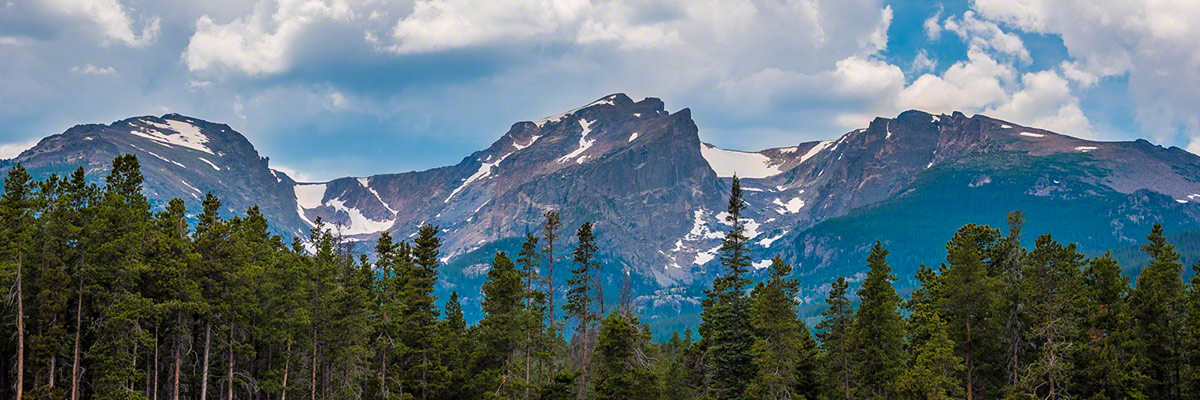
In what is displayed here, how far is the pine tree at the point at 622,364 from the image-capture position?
5712cm

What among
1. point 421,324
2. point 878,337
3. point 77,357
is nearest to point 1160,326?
point 878,337

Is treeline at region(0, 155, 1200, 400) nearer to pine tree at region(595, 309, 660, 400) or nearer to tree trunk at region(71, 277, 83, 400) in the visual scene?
pine tree at region(595, 309, 660, 400)

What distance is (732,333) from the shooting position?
59625 mm

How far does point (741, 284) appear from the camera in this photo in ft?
199

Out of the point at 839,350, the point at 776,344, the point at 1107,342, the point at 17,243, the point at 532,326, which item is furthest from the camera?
the point at 839,350

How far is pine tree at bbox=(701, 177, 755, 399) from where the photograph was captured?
2313 inches

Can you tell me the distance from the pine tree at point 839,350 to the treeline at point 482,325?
0.18 metres

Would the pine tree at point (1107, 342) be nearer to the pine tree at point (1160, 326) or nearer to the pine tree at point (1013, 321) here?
the pine tree at point (1160, 326)

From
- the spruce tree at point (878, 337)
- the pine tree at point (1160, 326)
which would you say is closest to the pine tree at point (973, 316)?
the spruce tree at point (878, 337)

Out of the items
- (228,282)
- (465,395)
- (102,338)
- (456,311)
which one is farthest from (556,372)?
(102,338)

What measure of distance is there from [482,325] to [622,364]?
12.2 m

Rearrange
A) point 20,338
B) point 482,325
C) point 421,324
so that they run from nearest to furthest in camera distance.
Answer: point 20,338 < point 421,324 < point 482,325

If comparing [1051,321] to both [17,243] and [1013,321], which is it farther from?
[17,243]

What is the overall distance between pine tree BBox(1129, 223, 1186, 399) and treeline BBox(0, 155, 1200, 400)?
0.13 metres
